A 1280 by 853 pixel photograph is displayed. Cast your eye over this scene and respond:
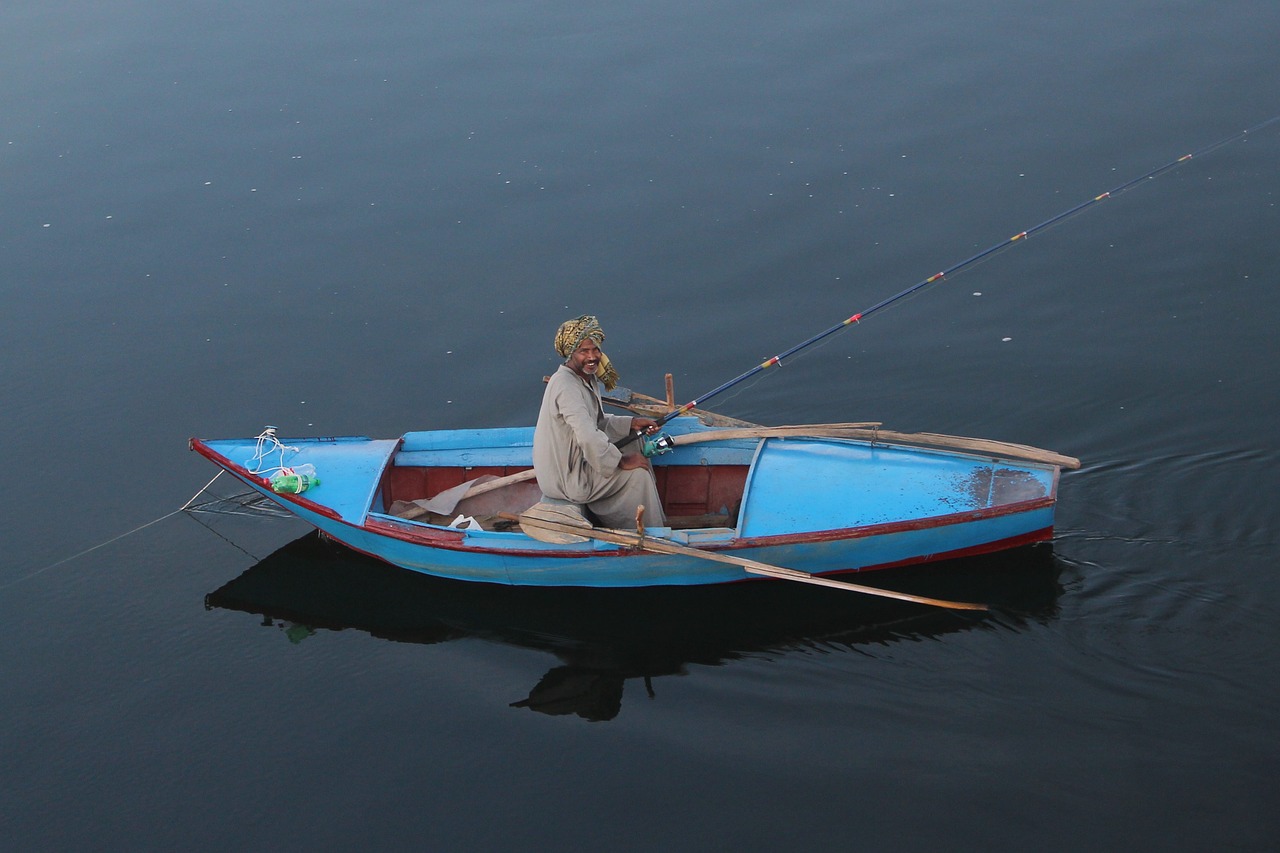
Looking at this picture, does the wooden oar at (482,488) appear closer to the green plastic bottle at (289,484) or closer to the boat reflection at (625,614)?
the boat reflection at (625,614)

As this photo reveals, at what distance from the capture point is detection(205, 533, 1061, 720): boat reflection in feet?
25.5

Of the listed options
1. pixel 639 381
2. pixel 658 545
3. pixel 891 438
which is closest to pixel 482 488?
pixel 658 545

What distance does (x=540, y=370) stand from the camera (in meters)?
11.0

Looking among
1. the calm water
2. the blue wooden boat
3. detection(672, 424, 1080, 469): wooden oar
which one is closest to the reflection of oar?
the blue wooden boat

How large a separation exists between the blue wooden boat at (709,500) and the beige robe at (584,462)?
16.0 inches

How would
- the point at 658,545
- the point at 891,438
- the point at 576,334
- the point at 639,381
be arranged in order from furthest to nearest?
the point at 639,381
the point at 891,438
the point at 576,334
the point at 658,545

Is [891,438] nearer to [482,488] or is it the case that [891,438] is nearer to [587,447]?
[587,447]

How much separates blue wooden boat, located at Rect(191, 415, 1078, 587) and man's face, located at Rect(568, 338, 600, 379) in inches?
38.2

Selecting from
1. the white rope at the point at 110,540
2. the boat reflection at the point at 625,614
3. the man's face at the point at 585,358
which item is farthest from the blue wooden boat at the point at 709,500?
the white rope at the point at 110,540

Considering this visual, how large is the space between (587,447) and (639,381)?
290 centimetres

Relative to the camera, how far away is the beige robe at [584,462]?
7922 millimetres

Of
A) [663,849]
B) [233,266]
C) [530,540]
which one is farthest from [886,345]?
[233,266]

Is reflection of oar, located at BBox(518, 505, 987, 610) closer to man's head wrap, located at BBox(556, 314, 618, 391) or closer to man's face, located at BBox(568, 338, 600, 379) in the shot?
man's face, located at BBox(568, 338, 600, 379)

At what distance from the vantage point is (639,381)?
35.1 ft
